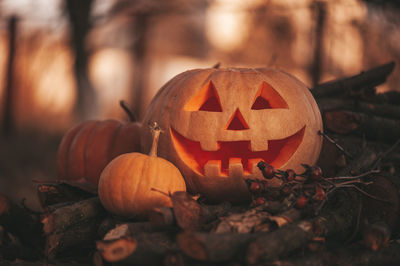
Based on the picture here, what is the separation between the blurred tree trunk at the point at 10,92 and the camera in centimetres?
736

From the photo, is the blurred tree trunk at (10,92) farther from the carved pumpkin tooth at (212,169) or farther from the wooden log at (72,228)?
the carved pumpkin tooth at (212,169)

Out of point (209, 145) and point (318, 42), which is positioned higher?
point (318, 42)

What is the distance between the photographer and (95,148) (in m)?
3.18

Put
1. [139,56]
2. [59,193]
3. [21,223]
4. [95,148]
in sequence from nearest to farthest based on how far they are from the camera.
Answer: [21,223]
[59,193]
[95,148]
[139,56]

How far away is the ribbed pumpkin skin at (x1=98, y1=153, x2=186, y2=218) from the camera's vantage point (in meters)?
2.16

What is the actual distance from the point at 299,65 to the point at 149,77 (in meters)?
3.06

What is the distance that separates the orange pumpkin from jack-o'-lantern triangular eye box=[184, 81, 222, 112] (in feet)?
1.62

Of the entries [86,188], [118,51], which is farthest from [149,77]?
[86,188]

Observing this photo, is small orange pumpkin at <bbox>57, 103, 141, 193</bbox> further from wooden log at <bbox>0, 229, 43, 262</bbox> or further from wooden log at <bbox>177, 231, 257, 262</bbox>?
wooden log at <bbox>177, 231, 257, 262</bbox>

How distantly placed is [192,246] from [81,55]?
6.64 metres

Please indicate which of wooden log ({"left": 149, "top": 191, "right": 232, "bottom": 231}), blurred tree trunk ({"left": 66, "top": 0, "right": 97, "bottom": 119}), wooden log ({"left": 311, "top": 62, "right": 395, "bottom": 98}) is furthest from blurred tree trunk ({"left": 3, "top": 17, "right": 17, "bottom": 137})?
wooden log ({"left": 149, "top": 191, "right": 232, "bottom": 231})

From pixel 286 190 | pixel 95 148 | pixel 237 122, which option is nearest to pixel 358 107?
pixel 237 122

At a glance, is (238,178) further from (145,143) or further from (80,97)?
(80,97)

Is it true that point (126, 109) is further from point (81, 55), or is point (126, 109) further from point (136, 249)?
point (81, 55)
